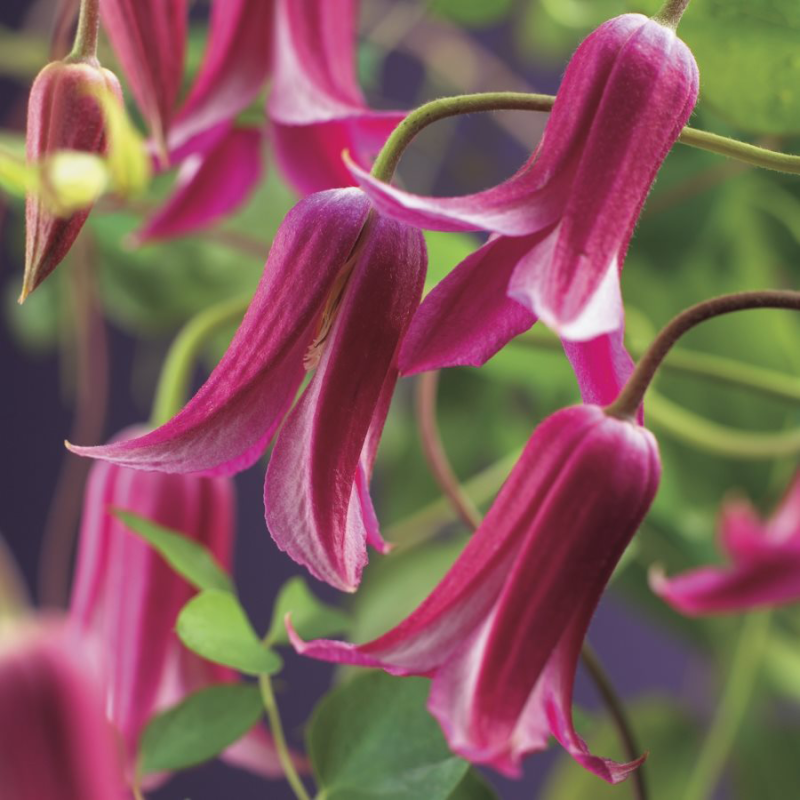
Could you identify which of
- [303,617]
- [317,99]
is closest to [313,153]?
[317,99]

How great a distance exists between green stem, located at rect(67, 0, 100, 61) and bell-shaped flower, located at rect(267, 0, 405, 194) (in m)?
0.09

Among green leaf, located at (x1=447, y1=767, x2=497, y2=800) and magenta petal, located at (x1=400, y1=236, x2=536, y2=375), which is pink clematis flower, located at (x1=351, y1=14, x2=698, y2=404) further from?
green leaf, located at (x1=447, y1=767, x2=497, y2=800)

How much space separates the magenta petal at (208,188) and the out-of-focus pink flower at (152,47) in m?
0.08

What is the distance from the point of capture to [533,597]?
19cm

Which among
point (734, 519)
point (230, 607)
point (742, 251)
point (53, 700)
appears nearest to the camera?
point (53, 700)

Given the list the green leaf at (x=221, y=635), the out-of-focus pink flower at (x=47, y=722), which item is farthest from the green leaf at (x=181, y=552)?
the out-of-focus pink flower at (x=47, y=722)

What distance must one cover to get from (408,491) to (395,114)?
0.40 metres

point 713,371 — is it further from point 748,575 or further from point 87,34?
point 87,34

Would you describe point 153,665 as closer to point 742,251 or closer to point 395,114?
point 395,114

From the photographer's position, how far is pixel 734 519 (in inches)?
17.3

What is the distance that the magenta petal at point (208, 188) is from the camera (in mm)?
352

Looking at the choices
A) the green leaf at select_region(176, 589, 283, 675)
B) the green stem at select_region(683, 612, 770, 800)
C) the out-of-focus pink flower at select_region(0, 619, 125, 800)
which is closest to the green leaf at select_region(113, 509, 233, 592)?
the green leaf at select_region(176, 589, 283, 675)

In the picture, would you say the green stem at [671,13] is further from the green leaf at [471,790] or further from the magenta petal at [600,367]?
the green leaf at [471,790]

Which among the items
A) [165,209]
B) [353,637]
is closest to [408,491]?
[353,637]
